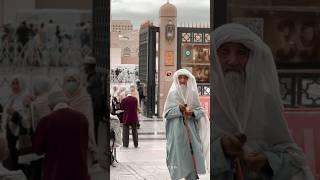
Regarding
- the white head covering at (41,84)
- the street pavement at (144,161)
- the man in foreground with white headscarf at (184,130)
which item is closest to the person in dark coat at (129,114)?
the street pavement at (144,161)

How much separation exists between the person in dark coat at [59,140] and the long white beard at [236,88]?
0.84 m

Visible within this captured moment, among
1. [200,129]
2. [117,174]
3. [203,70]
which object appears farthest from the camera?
[203,70]

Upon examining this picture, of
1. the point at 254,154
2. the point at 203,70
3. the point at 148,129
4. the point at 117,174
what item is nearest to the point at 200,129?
the point at 117,174

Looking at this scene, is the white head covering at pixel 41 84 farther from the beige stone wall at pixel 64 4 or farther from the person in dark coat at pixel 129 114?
the person in dark coat at pixel 129 114

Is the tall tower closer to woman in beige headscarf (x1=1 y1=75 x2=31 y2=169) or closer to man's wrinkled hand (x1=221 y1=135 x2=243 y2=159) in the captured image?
man's wrinkled hand (x1=221 y1=135 x2=243 y2=159)

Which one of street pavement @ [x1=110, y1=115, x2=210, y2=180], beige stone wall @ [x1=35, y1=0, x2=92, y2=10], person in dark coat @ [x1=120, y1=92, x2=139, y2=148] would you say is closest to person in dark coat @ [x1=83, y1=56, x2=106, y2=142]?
beige stone wall @ [x1=35, y1=0, x2=92, y2=10]

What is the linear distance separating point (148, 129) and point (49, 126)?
10.8 meters

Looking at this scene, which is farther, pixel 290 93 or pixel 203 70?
pixel 203 70

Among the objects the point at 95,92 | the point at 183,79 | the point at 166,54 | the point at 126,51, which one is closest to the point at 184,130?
the point at 183,79

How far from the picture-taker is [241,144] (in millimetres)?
3404

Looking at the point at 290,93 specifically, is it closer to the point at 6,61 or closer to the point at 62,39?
the point at 62,39

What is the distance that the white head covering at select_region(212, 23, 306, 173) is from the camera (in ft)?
11.1

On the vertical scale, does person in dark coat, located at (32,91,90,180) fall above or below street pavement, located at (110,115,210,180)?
above

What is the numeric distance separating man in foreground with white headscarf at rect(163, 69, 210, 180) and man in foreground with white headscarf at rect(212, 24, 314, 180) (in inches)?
119
